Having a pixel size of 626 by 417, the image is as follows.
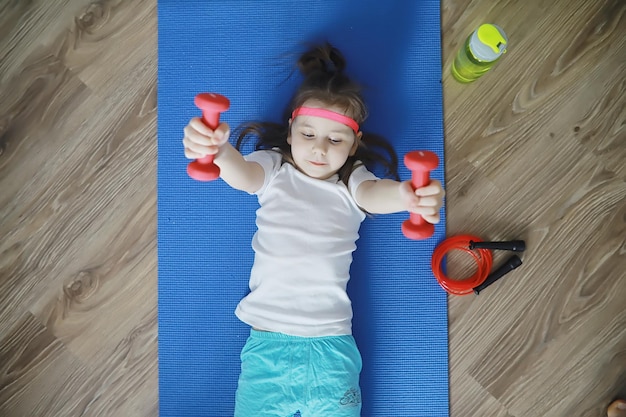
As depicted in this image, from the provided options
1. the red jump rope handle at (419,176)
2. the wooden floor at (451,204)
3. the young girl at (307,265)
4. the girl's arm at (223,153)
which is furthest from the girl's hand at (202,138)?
the wooden floor at (451,204)

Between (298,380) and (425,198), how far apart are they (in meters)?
0.47

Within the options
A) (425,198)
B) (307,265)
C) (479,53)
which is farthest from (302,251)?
(479,53)

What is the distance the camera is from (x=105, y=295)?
1.12 m

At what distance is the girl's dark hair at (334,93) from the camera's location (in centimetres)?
101

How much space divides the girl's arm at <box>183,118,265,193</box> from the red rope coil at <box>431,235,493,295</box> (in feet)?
1.43

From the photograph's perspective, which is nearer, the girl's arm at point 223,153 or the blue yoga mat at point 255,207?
the girl's arm at point 223,153

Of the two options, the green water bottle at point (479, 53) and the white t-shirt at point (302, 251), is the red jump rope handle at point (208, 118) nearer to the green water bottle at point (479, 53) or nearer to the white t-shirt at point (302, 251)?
the white t-shirt at point (302, 251)

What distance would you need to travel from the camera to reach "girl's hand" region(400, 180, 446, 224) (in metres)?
→ 0.76

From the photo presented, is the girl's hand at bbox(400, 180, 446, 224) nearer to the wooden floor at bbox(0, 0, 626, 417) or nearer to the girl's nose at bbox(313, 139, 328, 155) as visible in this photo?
the girl's nose at bbox(313, 139, 328, 155)

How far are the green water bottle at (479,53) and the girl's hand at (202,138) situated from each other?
0.59 m

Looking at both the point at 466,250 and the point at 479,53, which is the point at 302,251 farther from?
the point at 479,53

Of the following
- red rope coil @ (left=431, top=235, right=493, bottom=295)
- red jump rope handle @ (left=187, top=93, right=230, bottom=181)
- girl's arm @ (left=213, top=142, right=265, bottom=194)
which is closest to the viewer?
red jump rope handle @ (left=187, top=93, right=230, bottom=181)

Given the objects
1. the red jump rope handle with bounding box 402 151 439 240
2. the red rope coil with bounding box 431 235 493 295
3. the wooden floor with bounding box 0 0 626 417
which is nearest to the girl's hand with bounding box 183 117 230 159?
the red jump rope handle with bounding box 402 151 439 240

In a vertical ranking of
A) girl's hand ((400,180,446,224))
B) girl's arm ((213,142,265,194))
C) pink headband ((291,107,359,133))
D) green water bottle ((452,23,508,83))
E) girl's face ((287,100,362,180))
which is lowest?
girl's arm ((213,142,265,194))
